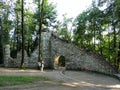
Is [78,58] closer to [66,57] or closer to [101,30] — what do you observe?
[66,57]

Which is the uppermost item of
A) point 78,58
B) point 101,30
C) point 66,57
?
point 101,30

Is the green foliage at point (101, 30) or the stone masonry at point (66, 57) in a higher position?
the green foliage at point (101, 30)

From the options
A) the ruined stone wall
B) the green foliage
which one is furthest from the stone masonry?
the green foliage

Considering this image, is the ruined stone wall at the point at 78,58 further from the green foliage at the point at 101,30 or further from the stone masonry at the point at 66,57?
the green foliage at the point at 101,30

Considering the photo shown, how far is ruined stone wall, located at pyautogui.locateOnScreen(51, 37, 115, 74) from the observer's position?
24.2 metres

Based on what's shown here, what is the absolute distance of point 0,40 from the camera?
35.1 metres

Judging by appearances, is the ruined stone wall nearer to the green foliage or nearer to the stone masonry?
the stone masonry

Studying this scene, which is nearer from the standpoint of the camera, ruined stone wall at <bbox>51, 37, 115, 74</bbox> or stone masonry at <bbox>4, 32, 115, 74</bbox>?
ruined stone wall at <bbox>51, 37, 115, 74</bbox>

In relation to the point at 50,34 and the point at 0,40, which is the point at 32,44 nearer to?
the point at 0,40

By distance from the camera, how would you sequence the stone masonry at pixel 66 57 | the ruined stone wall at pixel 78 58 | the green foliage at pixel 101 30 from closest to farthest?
the ruined stone wall at pixel 78 58, the stone masonry at pixel 66 57, the green foliage at pixel 101 30

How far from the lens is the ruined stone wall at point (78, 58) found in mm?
24188

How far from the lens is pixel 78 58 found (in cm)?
2620

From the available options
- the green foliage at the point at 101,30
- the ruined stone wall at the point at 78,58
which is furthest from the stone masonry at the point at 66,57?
the green foliage at the point at 101,30

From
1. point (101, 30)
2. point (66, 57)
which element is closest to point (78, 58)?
point (66, 57)
